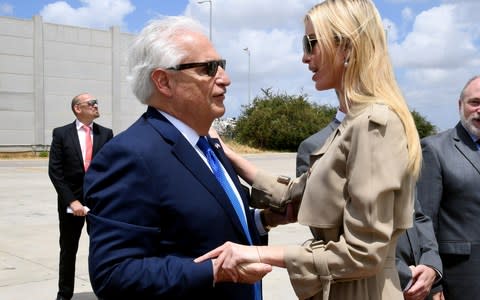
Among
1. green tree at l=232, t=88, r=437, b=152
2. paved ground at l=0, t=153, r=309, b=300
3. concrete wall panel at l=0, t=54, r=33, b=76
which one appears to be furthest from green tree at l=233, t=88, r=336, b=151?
paved ground at l=0, t=153, r=309, b=300

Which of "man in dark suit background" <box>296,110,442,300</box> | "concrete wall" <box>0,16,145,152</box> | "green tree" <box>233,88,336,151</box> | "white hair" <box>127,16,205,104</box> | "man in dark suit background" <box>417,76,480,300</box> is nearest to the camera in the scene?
"white hair" <box>127,16,205,104</box>

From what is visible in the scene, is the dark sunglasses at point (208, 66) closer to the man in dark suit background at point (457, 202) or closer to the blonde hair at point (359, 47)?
the blonde hair at point (359, 47)

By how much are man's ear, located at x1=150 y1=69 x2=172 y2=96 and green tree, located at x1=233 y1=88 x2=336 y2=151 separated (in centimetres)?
3708

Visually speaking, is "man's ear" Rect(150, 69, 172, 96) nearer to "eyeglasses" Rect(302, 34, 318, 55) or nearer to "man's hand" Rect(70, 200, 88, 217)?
"eyeglasses" Rect(302, 34, 318, 55)

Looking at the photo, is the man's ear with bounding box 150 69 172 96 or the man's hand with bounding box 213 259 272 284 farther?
the man's ear with bounding box 150 69 172 96

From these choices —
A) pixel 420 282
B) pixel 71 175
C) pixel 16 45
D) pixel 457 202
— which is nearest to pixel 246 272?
pixel 420 282

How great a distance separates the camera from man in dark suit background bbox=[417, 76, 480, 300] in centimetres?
315

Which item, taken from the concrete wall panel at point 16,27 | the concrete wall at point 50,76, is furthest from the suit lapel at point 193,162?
the concrete wall panel at point 16,27

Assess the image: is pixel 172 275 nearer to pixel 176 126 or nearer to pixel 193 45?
pixel 176 126

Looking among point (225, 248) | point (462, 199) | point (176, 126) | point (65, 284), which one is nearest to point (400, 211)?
point (225, 248)

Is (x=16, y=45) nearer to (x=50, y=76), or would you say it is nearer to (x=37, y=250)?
(x=50, y=76)

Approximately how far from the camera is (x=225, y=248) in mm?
1886

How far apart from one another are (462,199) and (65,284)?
4.06m

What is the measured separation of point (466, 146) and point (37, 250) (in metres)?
6.36
